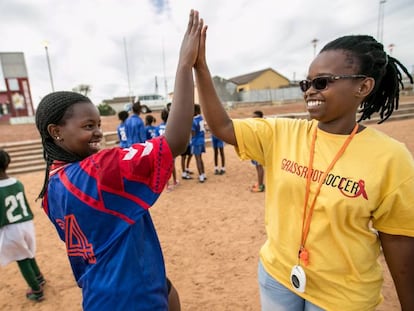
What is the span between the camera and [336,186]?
1218mm

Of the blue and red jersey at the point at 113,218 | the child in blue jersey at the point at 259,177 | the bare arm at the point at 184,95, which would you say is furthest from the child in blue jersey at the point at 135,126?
the bare arm at the point at 184,95

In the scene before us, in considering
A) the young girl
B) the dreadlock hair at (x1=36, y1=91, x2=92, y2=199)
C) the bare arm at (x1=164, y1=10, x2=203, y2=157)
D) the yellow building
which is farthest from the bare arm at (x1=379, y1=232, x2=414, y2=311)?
the yellow building

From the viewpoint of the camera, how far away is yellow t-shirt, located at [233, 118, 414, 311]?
1146 millimetres

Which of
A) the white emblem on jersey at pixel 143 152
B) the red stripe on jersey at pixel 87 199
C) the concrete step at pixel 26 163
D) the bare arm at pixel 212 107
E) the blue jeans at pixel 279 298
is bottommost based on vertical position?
the concrete step at pixel 26 163

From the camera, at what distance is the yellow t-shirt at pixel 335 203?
3.76ft

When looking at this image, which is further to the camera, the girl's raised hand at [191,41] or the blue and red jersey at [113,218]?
the girl's raised hand at [191,41]

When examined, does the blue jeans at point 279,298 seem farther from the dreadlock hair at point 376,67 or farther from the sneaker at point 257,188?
the sneaker at point 257,188

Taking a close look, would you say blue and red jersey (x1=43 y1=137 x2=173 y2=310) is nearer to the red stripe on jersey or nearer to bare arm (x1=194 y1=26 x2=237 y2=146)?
the red stripe on jersey

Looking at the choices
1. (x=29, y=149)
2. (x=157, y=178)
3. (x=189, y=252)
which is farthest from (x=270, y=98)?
(x=157, y=178)

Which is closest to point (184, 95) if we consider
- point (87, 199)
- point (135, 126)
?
point (87, 199)

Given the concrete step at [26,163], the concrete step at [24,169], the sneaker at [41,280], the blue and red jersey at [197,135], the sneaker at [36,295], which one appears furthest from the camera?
the concrete step at [26,163]

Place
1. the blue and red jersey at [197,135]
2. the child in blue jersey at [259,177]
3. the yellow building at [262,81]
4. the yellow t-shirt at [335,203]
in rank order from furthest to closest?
Result: the yellow building at [262,81]
the blue and red jersey at [197,135]
the child in blue jersey at [259,177]
the yellow t-shirt at [335,203]

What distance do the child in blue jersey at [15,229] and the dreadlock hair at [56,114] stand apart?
2059 mm

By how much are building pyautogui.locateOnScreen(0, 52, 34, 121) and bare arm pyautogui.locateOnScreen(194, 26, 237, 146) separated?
112ft
